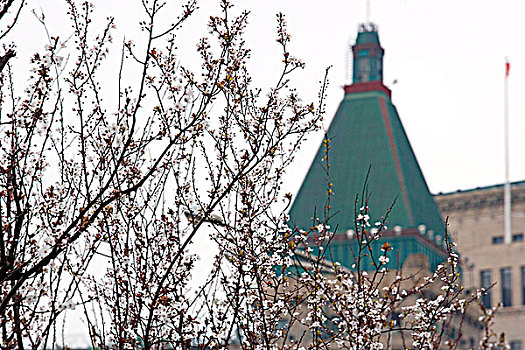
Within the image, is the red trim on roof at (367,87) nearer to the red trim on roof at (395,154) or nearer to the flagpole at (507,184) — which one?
the red trim on roof at (395,154)

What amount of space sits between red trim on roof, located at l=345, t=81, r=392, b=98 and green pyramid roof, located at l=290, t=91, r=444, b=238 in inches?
12.3

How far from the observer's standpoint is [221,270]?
38.6ft

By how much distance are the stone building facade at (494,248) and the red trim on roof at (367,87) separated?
473 inches

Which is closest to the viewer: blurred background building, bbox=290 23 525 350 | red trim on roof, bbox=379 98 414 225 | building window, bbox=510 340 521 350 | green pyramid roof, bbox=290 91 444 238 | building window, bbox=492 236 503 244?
→ blurred background building, bbox=290 23 525 350

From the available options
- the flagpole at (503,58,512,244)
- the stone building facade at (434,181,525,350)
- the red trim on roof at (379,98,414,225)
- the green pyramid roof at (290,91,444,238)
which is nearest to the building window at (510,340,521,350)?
the stone building facade at (434,181,525,350)

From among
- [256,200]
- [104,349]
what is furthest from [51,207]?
[256,200]

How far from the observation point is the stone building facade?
76.2 metres

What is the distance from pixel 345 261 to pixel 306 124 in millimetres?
45725

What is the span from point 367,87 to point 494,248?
1748 cm

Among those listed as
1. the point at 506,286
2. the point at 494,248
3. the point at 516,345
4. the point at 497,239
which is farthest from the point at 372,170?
the point at 497,239

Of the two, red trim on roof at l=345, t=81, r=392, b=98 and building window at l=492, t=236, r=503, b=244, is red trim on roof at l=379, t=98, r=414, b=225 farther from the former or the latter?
building window at l=492, t=236, r=503, b=244

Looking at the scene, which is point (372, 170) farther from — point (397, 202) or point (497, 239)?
point (497, 239)

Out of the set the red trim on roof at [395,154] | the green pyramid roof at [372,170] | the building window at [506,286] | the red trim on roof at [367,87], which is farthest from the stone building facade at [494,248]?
the red trim on roof at [367,87]

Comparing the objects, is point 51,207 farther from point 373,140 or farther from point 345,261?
point 373,140
